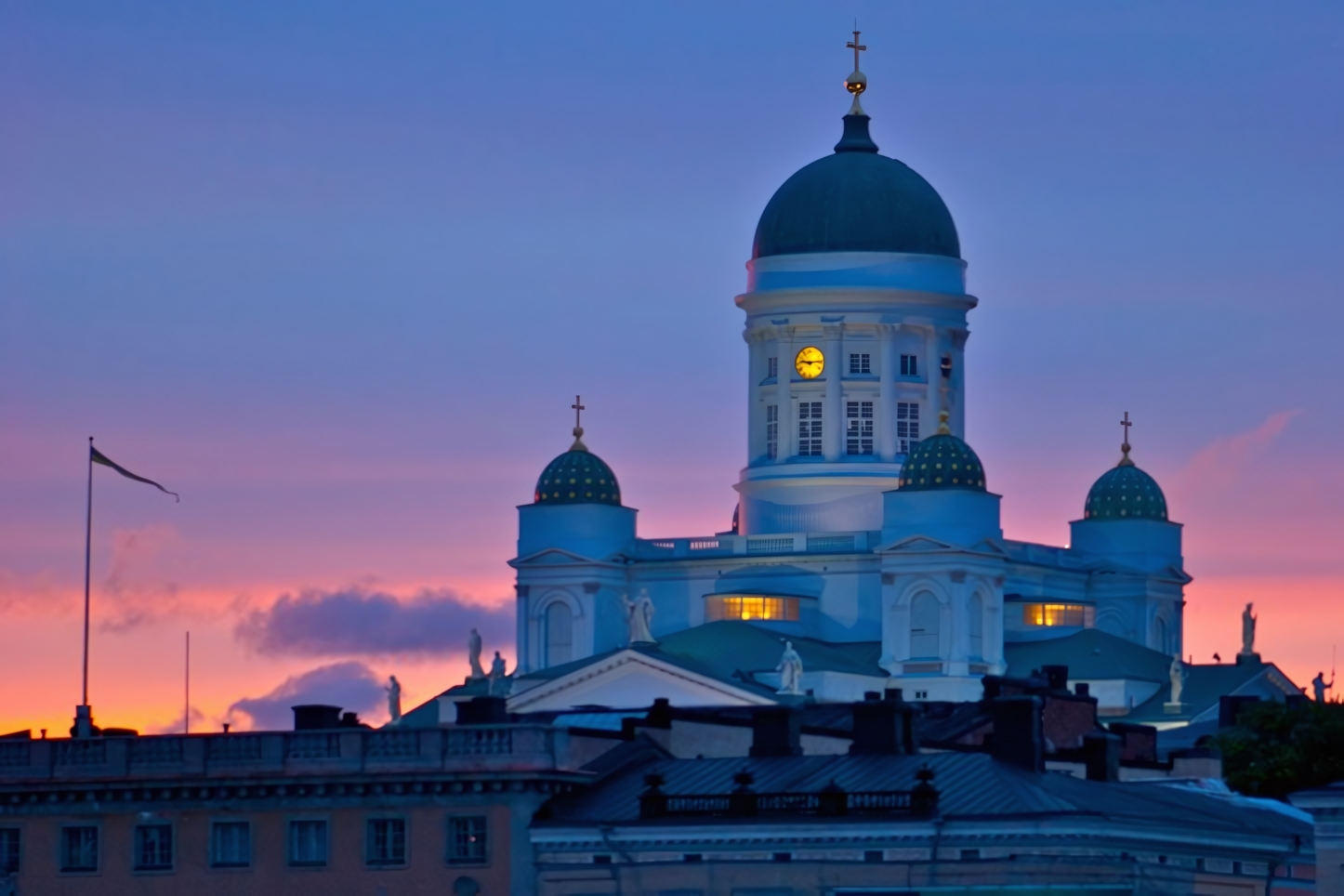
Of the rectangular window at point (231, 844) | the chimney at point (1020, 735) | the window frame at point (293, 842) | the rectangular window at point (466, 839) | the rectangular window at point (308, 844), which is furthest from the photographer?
the rectangular window at point (231, 844)

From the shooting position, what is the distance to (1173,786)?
126 m

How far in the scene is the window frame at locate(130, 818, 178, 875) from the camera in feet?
389

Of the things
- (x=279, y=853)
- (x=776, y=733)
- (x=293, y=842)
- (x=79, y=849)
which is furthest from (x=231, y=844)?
(x=776, y=733)

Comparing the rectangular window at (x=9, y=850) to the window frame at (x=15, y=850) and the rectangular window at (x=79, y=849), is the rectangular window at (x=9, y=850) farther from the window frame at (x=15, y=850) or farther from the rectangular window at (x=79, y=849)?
the rectangular window at (x=79, y=849)

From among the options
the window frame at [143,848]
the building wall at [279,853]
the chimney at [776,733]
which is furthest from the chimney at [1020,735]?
the window frame at [143,848]

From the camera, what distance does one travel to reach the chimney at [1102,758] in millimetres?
124438

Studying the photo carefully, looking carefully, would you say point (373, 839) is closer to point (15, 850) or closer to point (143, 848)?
point (143, 848)

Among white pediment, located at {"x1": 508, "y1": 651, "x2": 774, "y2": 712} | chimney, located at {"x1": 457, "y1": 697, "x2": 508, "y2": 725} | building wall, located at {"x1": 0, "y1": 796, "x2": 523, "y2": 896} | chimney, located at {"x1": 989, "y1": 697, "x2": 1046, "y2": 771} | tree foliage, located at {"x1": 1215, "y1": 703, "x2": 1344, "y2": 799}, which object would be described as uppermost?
white pediment, located at {"x1": 508, "y1": 651, "x2": 774, "y2": 712}

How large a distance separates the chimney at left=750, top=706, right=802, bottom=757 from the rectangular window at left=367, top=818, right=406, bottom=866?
338 inches

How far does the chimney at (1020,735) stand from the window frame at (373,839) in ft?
41.6

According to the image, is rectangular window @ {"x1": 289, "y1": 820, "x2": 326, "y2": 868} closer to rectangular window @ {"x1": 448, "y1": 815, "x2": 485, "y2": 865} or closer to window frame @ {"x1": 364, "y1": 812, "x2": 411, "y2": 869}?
window frame @ {"x1": 364, "y1": 812, "x2": 411, "y2": 869}

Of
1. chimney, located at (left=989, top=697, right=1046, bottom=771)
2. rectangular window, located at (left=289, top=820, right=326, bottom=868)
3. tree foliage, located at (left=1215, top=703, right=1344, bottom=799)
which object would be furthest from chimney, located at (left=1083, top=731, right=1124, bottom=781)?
rectangular window, located at (left=289, top=820, right=326, bottom=868)

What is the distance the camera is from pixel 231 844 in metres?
118

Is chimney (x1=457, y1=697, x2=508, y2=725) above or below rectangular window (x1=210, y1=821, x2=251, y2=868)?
above
